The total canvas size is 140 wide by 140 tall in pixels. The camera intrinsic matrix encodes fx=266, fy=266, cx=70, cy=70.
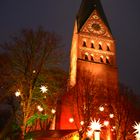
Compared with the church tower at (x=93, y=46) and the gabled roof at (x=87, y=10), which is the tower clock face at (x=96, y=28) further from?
the gabled roof at (x=87, y=10)

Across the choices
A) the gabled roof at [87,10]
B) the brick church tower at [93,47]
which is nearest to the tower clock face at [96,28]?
the brick church tower at [93,47]

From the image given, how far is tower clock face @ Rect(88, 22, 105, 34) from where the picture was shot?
171 ft

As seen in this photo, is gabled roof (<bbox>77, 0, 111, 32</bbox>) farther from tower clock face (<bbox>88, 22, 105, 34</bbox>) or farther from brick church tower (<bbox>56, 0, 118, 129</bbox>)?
tower clock face (<bbox>88, 22, 105, 34</bbox>)

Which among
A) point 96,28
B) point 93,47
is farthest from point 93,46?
point 96,28

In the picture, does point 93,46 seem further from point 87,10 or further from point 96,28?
Answer: point 87,10

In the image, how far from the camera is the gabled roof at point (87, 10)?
53.0m

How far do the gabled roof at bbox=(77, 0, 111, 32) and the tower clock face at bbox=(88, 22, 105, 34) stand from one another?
5.19 ft

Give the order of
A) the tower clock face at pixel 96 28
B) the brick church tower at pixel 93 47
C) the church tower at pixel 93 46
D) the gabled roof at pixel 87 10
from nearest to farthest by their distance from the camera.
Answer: the brick church tower at pixel 93 47 → the church tower at pixel 93 46 → the tower clock face at pixel 96 28 → the gabled roof at pixel 87 10

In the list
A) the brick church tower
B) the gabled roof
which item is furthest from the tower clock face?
the gabled roof

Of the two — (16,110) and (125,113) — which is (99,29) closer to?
(125,113)

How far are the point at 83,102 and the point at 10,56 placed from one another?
1344 centimetres

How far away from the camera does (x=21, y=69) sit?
17.7 metres

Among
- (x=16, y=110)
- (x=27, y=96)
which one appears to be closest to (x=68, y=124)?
(x=16, y=110)

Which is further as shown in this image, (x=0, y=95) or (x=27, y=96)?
(x=0, y=95)
